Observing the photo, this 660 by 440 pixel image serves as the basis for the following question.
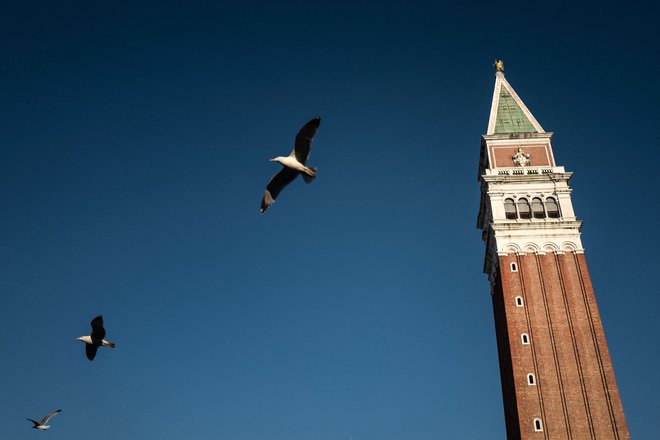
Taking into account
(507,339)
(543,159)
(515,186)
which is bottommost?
(507,339)

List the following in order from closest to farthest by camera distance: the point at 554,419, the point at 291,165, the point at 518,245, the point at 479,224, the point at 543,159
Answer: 1. the point at 291,165
2. the point at 554,419
3. the point at 518,245
4. the point at 543,159
5. the point at 479,224

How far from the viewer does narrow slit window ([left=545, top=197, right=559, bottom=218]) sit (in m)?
52.4

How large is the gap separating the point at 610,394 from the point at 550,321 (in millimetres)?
6385

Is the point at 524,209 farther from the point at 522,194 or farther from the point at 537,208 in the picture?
the point at 522,194

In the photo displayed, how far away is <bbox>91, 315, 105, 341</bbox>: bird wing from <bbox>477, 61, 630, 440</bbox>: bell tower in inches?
1244

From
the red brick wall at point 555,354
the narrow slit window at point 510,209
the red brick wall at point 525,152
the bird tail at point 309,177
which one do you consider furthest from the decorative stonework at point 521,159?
the bird tail at point 309,177

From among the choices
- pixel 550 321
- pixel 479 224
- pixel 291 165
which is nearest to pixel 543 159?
pixel 479 224

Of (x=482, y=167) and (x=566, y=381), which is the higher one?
(x=482, y=167)

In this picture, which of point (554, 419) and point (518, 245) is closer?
point (554, 419)

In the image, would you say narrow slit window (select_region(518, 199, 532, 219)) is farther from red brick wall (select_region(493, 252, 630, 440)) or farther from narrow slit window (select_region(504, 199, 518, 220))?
red brick wall (select_region(493, 252, 630, 440))

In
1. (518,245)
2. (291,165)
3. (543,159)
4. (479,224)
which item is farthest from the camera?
(479,224)

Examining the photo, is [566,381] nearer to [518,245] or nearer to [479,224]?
[518,245]

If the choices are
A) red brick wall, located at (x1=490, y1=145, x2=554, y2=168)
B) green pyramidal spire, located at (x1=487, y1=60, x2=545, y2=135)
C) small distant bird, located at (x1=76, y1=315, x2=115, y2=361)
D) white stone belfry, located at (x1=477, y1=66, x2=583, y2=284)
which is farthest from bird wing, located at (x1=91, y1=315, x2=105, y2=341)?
green pyramidal spire, located at (x1=487, y1=60, x2=545, y2=135)

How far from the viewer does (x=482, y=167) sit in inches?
2381
